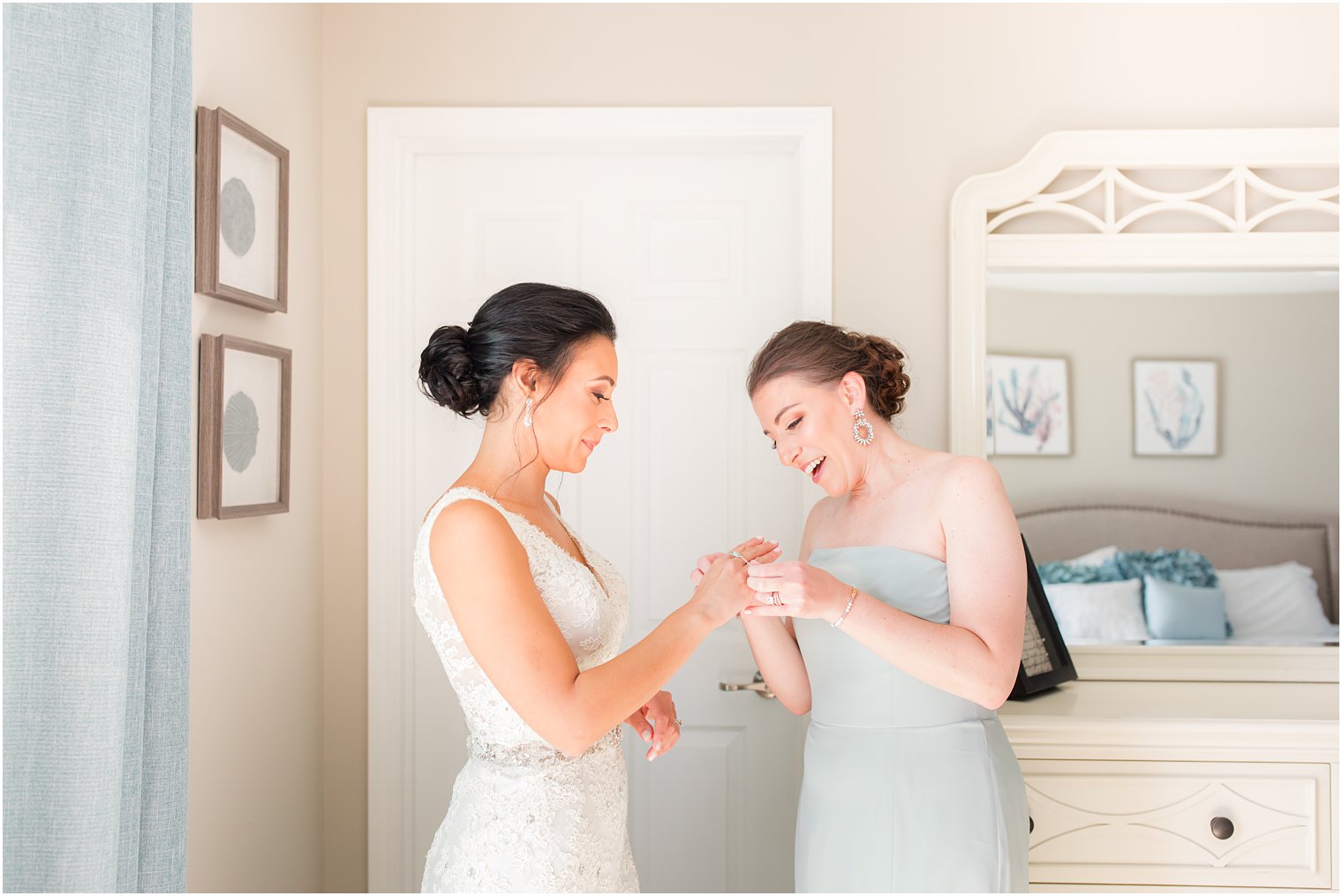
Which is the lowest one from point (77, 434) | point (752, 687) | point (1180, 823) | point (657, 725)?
point (1180, 823)

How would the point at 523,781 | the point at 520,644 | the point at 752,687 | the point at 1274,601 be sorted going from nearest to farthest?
1. the point at 520,644
2. the point at 523,781
3. the point at 1274,601
4. the point at 752,687

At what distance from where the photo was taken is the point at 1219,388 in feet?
7.54

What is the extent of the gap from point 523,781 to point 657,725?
279 mm

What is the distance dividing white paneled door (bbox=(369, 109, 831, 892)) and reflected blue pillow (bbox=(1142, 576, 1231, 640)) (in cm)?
90

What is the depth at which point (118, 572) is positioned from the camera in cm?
136

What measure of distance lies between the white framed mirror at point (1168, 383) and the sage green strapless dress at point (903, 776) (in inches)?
29.8

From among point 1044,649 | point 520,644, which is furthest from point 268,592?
point 1044,649

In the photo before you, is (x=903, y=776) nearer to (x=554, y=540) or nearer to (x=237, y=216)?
(x=554, y=540)

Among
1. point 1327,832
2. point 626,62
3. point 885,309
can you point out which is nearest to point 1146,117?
point 885,309

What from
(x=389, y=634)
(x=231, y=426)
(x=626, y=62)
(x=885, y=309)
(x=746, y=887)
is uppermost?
(x=626, y=62)

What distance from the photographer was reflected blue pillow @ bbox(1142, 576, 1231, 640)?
7.50ft

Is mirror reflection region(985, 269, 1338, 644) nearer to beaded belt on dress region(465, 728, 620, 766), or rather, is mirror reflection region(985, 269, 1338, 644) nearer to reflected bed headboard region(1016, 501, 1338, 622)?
reflected bed headboard region(1016, 501, 1338, 622)

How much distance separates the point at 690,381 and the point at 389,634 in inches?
39.5

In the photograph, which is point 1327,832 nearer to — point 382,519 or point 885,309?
point 885,309
